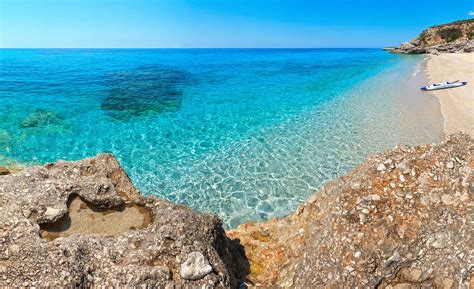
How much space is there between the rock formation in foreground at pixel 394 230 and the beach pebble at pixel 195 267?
1.99 meters

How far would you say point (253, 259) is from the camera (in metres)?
8.25

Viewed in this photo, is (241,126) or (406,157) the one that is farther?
(241,126)

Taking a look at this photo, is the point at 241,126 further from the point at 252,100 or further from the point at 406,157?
the point at 406,157

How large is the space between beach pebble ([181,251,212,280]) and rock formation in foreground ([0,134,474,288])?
19 mm

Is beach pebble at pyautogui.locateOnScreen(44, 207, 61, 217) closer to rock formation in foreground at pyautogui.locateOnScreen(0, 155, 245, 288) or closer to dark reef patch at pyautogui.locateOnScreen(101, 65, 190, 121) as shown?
rock formation in foreground at pyautogui.locateOnScreen(0, 155, 245, 288)

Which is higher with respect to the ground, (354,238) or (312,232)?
(354,238)

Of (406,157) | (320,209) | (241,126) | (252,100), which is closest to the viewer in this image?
(406,157)

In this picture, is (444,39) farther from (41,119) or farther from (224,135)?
(41,119)

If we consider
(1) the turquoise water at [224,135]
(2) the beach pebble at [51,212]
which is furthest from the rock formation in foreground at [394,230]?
(1) the turquoise water at [224,135]

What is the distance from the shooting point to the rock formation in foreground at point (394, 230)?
5441 mm

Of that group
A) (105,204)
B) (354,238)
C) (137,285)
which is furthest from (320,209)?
(105,204)

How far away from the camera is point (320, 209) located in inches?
314

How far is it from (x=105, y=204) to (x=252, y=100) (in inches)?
1197

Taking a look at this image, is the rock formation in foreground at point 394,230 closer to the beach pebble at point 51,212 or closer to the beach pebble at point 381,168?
the beach pebble at point 381,168
